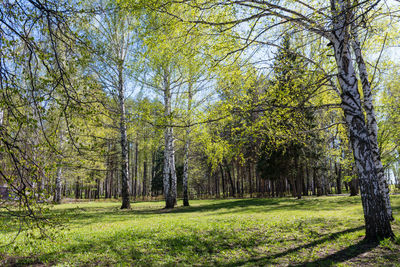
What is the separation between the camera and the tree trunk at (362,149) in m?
5.10

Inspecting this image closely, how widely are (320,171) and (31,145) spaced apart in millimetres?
22836

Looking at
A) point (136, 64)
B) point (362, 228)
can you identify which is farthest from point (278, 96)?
point (136, 64)

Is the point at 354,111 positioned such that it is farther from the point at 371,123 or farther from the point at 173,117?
the point at 173,117

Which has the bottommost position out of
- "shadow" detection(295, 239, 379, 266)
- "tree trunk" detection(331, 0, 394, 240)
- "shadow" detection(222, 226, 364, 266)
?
"shadow" detection(222, 226, 364, 266)

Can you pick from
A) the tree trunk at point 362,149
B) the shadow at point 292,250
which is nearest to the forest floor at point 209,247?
the shadow at point 292,250

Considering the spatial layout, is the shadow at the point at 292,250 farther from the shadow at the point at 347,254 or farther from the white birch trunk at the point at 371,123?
the white birch trunk at the point at 371,123

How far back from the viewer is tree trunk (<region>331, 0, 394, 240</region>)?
5098 mm

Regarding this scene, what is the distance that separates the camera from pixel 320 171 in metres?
21.8

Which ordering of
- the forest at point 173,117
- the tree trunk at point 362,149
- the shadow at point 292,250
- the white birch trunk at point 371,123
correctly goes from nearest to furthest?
the forest at point 173,117 → the shadow at point 292,250 → the tree trunk at point 362,149 → the white birch trunk at point 371,123

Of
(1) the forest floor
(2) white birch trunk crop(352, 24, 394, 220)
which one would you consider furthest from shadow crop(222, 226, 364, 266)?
(2) white birch trunk crop(352, 24, 394, 220)

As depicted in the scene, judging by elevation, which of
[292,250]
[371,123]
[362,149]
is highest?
[371,123]

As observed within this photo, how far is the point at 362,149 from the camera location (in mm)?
5242

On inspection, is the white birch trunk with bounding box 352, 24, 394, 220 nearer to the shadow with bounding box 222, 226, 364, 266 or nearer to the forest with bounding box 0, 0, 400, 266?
the forest with bounding box 0, 0, 400, 266

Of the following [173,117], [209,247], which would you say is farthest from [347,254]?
[173,117]
